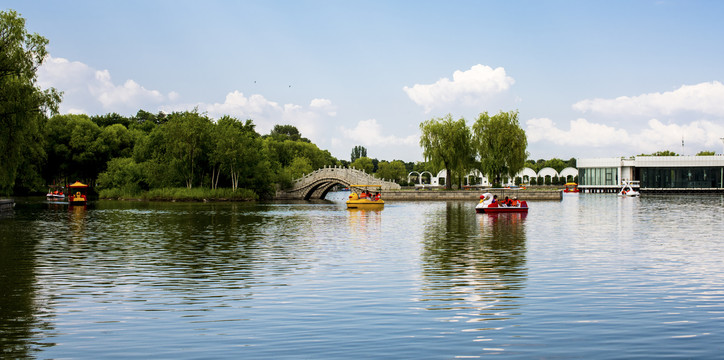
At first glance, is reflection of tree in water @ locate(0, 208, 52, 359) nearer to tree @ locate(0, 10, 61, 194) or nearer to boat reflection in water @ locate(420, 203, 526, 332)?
boat reflection in water @ locate(420, 203, 526, 332)

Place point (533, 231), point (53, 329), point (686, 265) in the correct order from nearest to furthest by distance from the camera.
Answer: point (53, 329) → point (686, 265) → point (533, 231)

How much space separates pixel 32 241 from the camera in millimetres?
29953

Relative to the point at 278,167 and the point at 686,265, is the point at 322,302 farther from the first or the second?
the point at 278,167

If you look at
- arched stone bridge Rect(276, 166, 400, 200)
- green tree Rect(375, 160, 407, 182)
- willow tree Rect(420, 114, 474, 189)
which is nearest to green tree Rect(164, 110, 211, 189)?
arched stone bridge Rect(276, 166, 400, 200)

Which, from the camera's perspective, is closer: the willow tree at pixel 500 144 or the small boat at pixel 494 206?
the small boat at pixel 494 206

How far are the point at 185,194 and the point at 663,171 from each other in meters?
96.4

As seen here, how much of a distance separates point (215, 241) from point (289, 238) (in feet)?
12.3

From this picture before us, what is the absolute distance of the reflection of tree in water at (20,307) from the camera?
11.0 meters

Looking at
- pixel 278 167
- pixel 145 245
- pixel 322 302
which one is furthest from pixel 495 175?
pixel 322 302

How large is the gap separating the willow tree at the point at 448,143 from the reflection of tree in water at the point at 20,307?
227 ft

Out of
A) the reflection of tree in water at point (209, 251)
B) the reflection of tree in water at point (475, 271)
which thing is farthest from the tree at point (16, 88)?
the reflection of tree in water at point (475, 271)

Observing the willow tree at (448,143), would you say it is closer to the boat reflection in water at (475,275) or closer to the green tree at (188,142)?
the green tree at (188,142)

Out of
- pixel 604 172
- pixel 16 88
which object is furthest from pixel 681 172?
pixel 16 88

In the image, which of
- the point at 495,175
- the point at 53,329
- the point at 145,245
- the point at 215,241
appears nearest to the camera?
the point at 53,329
